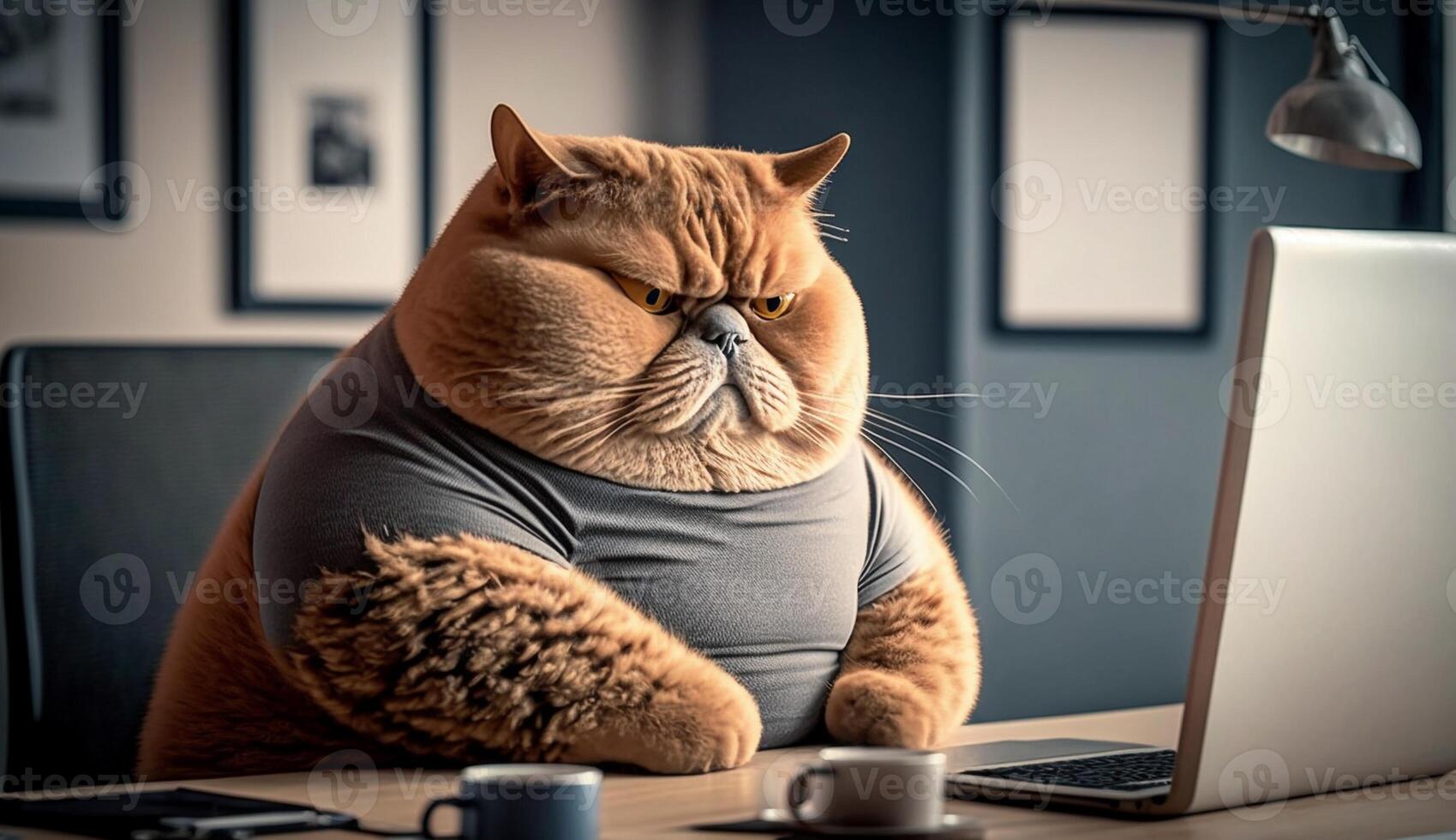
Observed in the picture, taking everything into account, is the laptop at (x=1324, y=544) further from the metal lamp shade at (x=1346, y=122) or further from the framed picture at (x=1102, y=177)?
the framed picture at (x=1102, y=177)

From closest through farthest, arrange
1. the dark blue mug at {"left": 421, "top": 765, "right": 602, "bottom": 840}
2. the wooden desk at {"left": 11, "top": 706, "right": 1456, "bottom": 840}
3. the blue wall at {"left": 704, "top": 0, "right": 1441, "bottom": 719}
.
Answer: the dark blue mug at {"left": 421, "top": 765, "right": 602, "bottom": 840}, the wooden desk at {"left": 11, "top": 706, "right": 1456, "bottom": 840}, the blue wall at {"left": 704, "top": 0, "right": 1441, "bottom": 719}

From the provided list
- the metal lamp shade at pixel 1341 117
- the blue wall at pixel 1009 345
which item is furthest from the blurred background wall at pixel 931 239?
the metal lamp shade at pixel 1341 117

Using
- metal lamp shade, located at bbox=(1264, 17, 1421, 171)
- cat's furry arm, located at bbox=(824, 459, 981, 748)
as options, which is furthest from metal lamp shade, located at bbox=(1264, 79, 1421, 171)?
cat's furry arm, located at bbox=(824, 459, 981, 748)

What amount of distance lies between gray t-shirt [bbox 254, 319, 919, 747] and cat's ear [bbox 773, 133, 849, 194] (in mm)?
211

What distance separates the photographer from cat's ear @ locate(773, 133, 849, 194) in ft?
3.65

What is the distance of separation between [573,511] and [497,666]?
0.12 m

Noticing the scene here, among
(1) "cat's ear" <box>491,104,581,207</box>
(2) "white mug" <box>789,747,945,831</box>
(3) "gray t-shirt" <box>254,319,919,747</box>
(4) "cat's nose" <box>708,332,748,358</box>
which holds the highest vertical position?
(1) "cat's ear" <box>491,104,581,207</box>

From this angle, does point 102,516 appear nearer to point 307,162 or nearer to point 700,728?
point 700,728

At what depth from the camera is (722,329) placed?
3.37ft

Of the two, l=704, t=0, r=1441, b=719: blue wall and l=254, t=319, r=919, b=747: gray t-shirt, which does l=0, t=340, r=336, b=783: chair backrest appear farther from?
l=704, t=0, r=1441, b=719: blue wall

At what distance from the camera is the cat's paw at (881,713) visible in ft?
3.55

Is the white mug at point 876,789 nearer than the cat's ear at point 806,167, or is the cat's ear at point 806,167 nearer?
the white mug at point 876,789

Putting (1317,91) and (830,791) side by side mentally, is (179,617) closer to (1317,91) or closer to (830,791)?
(830,791)

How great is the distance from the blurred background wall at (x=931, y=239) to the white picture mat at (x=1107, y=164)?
0.04m
